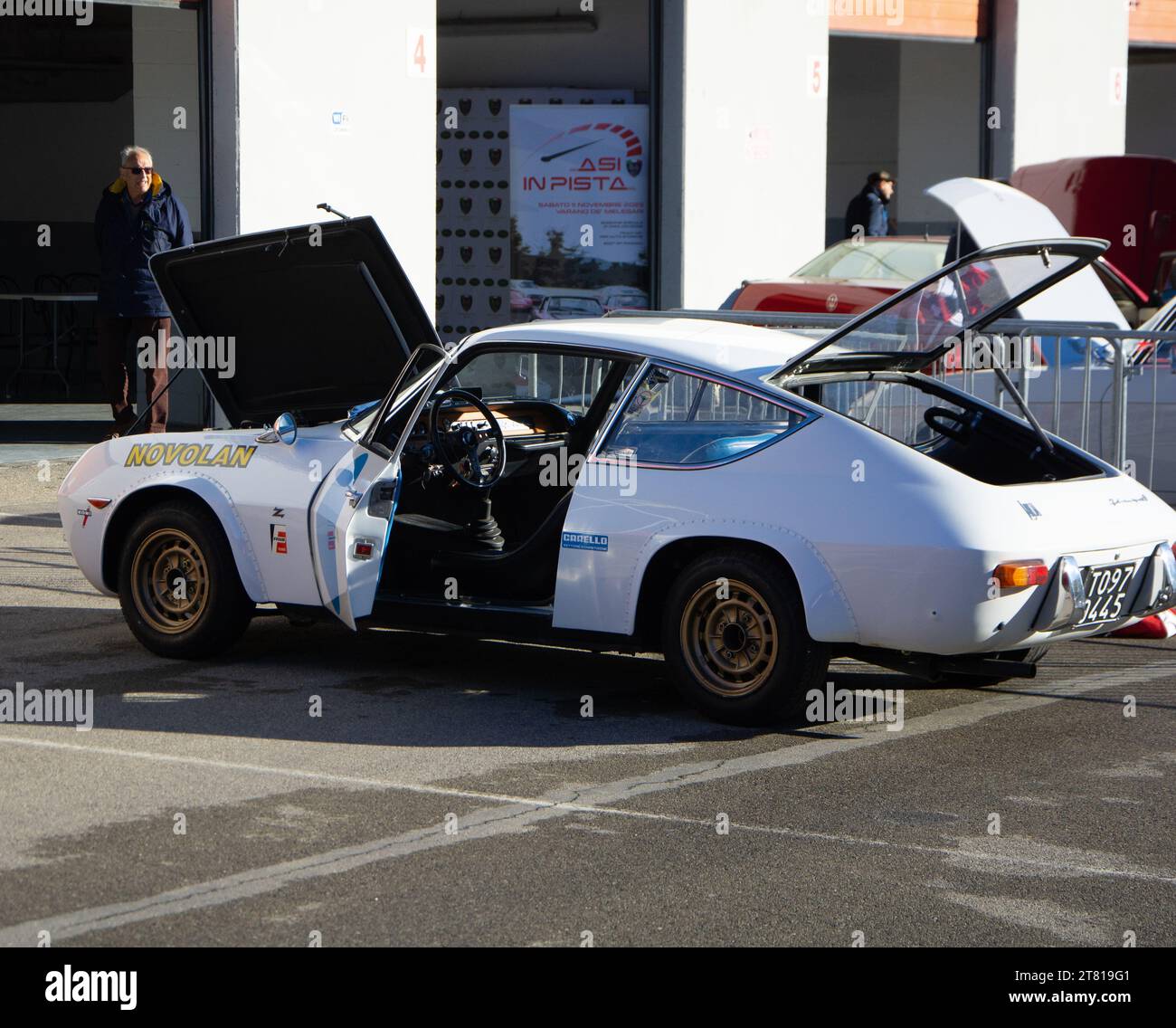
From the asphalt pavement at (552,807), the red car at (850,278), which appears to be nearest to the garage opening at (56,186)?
the red car at (850,278)

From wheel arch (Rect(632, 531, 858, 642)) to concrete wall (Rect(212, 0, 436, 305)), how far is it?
873cm

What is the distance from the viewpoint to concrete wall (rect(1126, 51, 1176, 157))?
29.6m

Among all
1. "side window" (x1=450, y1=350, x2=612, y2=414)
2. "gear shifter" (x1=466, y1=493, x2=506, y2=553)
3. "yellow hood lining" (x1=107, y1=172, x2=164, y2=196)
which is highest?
"yellow hood lining" (x1=107, y1=172, x2=164, y2=196)

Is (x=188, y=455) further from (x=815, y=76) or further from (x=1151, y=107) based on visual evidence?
(x=1151, y=107)

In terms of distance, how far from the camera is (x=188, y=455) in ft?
25.0

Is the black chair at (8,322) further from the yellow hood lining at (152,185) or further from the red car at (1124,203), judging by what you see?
the red car at (1124,203)

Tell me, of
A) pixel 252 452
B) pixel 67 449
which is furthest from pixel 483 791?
pixel 67 449

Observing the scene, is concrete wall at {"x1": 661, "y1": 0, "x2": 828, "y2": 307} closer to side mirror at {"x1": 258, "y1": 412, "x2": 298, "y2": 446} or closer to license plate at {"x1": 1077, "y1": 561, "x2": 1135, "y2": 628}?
side mirror at {"x1": 258, "y1": 412, "x2": 298, "y2": 446}

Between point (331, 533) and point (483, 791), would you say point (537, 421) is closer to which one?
point (331, 533)

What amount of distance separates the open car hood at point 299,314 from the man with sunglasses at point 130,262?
15.9 ft

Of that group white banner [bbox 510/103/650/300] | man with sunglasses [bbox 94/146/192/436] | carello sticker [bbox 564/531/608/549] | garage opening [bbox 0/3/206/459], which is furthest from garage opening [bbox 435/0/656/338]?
carello sticker [bbox 564/531/608/549]

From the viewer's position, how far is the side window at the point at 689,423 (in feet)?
21.7

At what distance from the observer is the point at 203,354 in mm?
8070

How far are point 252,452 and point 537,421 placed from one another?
1279mm
